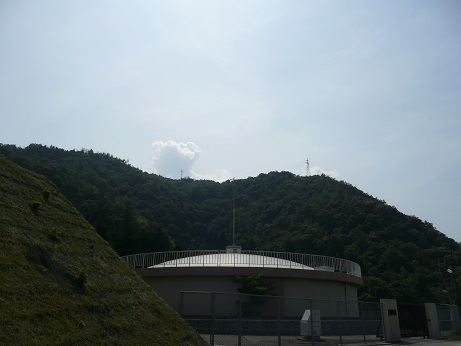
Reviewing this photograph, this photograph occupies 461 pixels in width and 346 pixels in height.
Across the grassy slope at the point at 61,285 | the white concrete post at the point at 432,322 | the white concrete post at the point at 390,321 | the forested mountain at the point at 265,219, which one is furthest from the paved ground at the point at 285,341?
the forested mountain at the point at 265,219

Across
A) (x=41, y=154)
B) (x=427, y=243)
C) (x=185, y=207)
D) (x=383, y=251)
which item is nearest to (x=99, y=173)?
(x=41, y=154)

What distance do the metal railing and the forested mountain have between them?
28608 mm

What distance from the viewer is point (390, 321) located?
2216cm

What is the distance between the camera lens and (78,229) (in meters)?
14.2

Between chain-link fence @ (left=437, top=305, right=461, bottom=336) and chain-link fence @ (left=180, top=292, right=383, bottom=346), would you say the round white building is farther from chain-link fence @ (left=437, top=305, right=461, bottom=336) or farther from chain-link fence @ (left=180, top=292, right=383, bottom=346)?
chain-link fence @ (left=437, top=305, right=461, bottom=336)

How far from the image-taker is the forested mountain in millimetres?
69312

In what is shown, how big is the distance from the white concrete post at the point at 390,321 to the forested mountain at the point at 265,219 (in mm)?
34988

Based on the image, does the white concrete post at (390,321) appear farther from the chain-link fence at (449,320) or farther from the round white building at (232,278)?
the chain-link fence at (449,320)

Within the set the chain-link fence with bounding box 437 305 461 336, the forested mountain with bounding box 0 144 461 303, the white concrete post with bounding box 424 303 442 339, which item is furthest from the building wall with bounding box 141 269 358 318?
the forested mountain with bounding box 0 144 461 303

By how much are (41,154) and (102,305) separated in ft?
296

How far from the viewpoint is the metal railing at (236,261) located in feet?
90.4

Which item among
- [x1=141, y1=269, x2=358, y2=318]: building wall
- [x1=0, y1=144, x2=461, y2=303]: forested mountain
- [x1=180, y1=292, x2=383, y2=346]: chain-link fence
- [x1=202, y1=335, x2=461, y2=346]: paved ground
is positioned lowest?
[x1=202, y1=335, x2=461, y2=346]: paved ground

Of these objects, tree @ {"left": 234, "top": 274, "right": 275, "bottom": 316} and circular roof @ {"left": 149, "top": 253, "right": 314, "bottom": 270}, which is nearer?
tree @ {"left": 234, "top": 274, "right": 275, "bottom": 316}

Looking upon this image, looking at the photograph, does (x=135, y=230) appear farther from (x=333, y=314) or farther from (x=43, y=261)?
(x=43, y=261)
